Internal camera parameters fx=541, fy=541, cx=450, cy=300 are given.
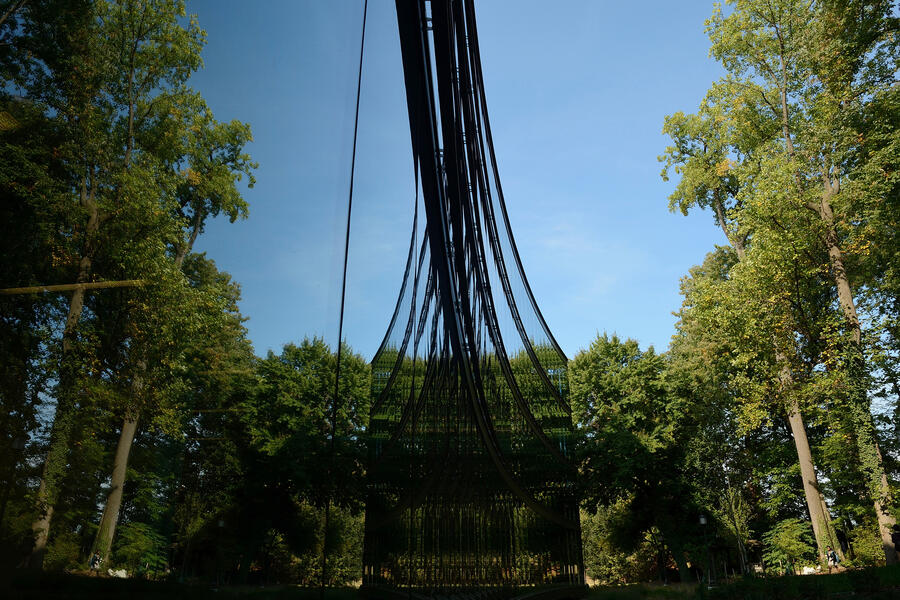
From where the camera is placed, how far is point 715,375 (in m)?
18.9

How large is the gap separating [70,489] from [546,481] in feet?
45.3

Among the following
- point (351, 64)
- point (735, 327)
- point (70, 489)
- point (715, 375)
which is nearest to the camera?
point (70, 489)

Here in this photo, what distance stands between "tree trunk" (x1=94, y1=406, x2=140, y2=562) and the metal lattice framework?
5.80 feet

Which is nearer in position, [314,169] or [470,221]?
[314,169]

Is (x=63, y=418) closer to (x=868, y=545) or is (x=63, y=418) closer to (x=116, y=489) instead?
(x=116, y=489)

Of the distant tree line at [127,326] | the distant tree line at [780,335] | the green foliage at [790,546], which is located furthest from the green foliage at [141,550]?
the green foliage at [790,546]

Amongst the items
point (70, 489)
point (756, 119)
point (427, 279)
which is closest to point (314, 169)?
point (70, 489)

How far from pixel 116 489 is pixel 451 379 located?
5734 mm

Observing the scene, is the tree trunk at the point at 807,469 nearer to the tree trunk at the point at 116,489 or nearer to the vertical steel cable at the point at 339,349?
the vertical steel cable at the point at 339,349

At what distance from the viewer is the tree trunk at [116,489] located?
33.2 inches

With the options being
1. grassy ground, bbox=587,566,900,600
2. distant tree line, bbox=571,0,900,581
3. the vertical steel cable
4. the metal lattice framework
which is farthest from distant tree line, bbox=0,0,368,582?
distant tree line, bbox=571,0,900,581

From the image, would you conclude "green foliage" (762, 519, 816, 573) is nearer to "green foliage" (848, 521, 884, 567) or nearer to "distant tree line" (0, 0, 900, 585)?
"green foliage" (848, 521, 884, 567)

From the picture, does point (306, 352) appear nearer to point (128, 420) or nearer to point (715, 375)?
point (128, 420)

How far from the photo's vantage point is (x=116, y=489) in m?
0.92
